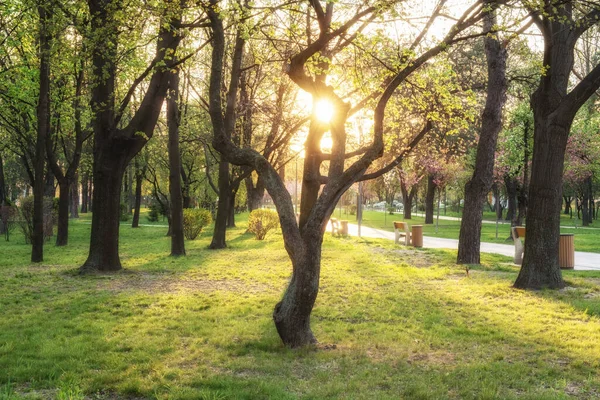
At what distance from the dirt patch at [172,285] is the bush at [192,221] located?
1181 centimetres

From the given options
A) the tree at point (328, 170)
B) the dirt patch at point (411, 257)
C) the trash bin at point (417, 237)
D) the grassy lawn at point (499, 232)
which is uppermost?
the tree at point (328, 170)

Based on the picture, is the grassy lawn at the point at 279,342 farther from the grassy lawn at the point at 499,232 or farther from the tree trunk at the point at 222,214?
the grassy lawn at the point at 499,232

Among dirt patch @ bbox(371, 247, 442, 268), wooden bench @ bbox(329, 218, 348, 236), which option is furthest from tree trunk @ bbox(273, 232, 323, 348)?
wooden bench @ bbox(329, 218, 348, 236)

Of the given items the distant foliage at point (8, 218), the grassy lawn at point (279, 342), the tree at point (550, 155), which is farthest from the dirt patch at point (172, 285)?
the distant foliage at point (8, 218)

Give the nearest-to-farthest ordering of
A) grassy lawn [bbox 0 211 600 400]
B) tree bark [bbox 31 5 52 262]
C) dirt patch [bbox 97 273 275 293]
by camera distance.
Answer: grassy lawn [bbox 0 211 600 400], dirt patch [bbox 97 273 275 293], tree bark [bbox 31 5 52 262]

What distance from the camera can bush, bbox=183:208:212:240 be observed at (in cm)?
2359

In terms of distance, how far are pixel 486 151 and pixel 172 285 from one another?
8539 mm

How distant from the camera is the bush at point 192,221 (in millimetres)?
23591

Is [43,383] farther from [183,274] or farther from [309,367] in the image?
[183,274]

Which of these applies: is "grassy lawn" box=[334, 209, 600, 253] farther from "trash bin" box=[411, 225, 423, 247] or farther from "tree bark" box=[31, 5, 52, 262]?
"tree bark" box=[31, 5, 52, 262]

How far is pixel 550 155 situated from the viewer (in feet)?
31.6

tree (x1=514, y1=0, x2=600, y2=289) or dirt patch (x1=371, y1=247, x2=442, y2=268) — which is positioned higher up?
tree (x1=514, y1=0, x2=600, y2=289)

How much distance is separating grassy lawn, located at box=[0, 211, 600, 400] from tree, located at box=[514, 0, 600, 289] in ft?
2.05

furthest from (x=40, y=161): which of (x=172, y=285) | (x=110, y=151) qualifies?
(x=172, y=285)
